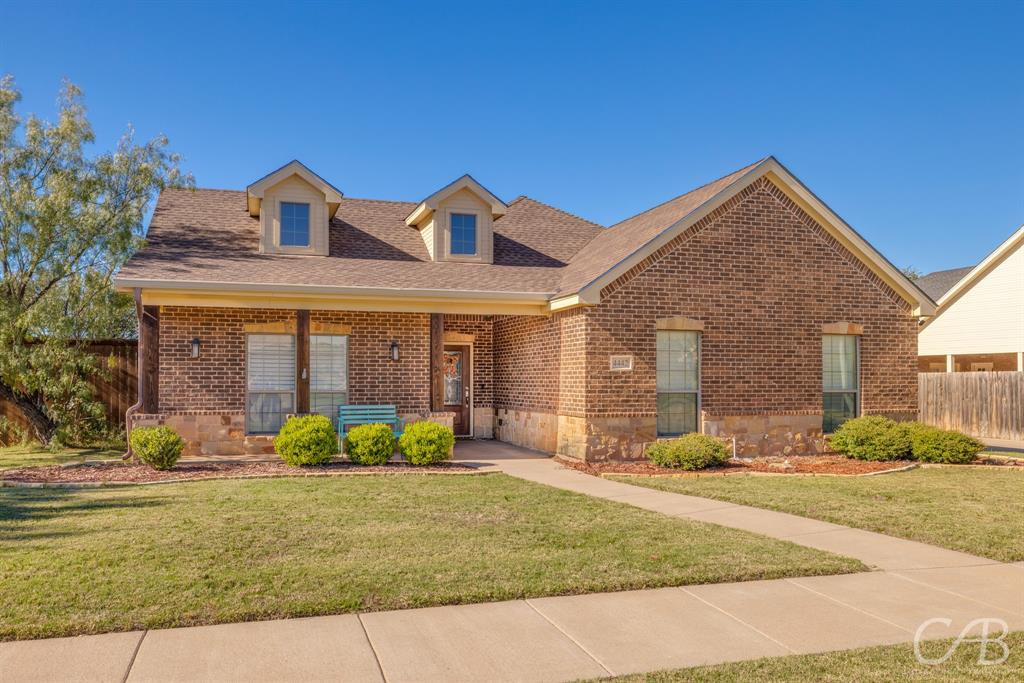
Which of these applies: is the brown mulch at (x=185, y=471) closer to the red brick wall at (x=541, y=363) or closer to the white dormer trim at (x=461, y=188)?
the red brick wall at (x=541, y=363)

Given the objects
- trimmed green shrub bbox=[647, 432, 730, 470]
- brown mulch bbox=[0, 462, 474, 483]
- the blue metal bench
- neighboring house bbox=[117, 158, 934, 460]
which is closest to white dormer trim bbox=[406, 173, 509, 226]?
neighboring house bbox=[117, 158, 934, 460]

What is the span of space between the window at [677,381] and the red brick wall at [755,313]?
209 millimetres

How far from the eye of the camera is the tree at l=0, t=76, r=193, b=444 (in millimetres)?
15648

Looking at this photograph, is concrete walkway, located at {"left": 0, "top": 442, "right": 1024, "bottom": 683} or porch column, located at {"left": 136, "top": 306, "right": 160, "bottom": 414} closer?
concrete walkway, located at {"left": 0, "top": 442, "right": 1024, "bottom": 683}

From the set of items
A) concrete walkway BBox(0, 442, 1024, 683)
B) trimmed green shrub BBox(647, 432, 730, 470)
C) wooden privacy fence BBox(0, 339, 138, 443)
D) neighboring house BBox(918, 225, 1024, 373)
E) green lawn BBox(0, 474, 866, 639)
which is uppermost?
neighboring house BBox(918, 225, 1024, 373)

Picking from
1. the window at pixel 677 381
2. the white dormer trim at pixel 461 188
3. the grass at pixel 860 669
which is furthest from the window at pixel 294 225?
the grass at pixel 860 669

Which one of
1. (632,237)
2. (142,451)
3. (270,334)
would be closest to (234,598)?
(142,451)

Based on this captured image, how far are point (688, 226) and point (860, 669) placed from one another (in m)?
11.6

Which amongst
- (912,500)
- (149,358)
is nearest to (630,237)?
(912,500)

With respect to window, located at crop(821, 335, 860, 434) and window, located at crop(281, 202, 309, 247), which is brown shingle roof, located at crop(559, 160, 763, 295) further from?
window, located at crop(281, 202, 309, 247)

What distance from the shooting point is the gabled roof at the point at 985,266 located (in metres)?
24.9

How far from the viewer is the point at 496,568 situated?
655cm

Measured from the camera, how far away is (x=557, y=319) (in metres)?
15.9

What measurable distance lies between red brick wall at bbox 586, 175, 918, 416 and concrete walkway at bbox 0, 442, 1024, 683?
826 cm
